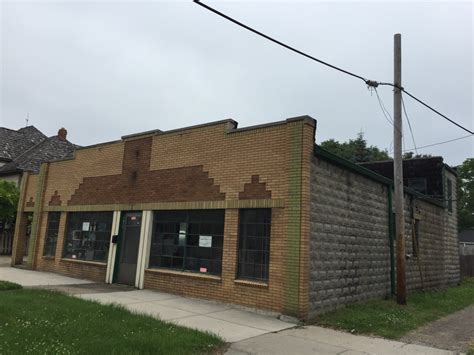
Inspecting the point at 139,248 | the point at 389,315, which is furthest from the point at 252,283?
the point at 139,248

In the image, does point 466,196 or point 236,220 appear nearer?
point 236,220

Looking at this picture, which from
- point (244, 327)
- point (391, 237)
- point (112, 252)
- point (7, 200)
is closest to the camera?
point (244, 327)

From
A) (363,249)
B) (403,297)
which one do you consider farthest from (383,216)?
(403,297)

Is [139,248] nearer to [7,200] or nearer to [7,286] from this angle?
[7,286]

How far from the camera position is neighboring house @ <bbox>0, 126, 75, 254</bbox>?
28.7 meters

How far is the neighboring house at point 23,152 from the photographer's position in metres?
28.7

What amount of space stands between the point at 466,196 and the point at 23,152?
54.6m

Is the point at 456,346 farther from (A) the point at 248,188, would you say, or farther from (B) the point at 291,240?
(A) the point at 248,188

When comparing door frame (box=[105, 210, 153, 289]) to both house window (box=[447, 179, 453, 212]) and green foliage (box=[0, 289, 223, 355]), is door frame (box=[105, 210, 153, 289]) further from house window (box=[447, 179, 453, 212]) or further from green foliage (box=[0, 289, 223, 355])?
house window (box=[447, 179, 453, 212])

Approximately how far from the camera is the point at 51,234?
58.3ft

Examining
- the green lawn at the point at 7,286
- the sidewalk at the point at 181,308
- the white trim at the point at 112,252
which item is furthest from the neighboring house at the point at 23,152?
the green lawn at the point at 7,286

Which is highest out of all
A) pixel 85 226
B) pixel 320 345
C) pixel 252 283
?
pixel 85 226

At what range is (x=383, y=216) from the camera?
13859 millimetres

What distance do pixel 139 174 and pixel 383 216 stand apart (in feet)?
26.7
